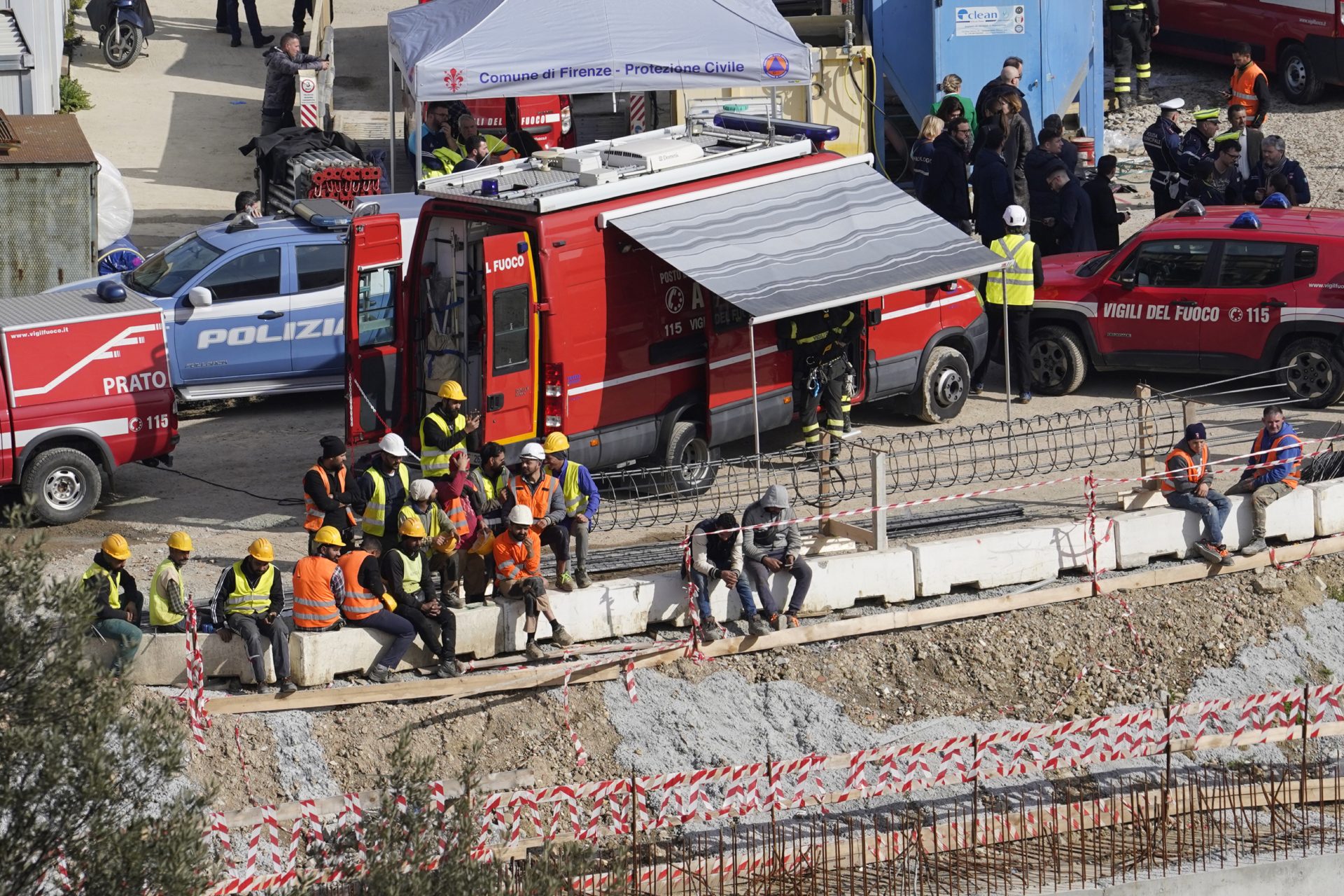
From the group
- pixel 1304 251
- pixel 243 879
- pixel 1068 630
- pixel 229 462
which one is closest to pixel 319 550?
pixel 243 879

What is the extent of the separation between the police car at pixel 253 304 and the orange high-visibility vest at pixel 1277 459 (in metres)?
8.05

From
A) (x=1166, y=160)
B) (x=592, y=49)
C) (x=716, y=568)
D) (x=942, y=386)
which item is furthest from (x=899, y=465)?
(x=1166, y=160)

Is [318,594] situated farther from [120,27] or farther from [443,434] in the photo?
[120,27]

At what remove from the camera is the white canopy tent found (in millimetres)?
18719

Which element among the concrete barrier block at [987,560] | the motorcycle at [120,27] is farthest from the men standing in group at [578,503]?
the motorcycle at [120,27]

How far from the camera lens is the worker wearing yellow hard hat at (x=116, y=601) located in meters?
12.4

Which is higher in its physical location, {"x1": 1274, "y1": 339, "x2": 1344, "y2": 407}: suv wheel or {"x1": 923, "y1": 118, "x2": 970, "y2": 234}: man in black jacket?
{"x1": 923, "y1": 118, "x2": 970, "y2": 234}: man in black jacket

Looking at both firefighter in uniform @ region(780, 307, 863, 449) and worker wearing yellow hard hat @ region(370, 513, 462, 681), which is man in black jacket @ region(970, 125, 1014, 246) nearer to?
firefighter in uniform @ region(780, 307, 863, 449)

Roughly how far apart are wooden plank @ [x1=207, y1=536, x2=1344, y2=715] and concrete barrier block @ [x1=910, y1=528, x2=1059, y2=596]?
24cm

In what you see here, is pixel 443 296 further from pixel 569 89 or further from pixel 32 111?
pixel 32 111

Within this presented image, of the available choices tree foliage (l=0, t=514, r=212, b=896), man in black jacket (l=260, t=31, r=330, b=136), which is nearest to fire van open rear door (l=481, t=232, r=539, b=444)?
tree foliage (l=0, t=514, r=212, b=896)

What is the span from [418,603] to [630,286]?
3.46m

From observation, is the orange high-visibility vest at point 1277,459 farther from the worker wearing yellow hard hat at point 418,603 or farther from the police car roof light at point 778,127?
the worker wearing yellow hard hat at point 418,603

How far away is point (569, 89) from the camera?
18.9 meters
